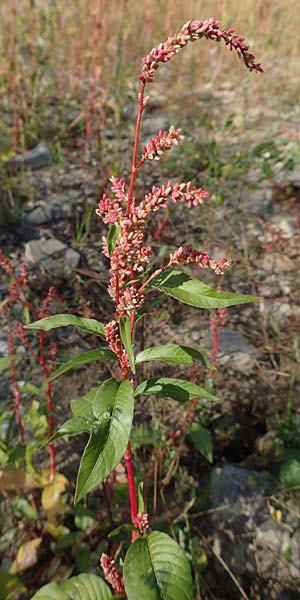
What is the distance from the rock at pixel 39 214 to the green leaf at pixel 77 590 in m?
2.27

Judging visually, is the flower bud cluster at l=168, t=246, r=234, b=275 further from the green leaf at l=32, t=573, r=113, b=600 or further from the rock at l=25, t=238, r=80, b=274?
the rock at l=25, t=238, r=80, b=274

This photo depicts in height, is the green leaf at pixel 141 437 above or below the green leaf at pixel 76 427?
below

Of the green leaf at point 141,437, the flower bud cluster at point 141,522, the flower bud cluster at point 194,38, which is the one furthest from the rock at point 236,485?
the flower bud cluster at point 194,38

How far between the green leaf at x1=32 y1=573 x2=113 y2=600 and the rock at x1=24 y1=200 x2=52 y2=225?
227cm

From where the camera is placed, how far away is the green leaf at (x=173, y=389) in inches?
41.1

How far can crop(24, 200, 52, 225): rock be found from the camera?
3.04m

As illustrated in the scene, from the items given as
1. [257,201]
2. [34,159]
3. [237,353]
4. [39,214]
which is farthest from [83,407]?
[34,159]

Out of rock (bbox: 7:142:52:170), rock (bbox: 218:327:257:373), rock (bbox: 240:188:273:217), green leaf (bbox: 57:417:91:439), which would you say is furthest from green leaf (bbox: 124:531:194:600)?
rock (bbox: 7:142:52:170)

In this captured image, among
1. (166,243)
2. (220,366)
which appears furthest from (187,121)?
(220,366)

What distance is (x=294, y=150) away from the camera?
3.22 meters

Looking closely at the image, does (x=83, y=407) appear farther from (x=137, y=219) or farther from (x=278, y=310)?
(x=278, y=310)

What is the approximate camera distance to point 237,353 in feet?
7.41

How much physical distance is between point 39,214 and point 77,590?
236cm

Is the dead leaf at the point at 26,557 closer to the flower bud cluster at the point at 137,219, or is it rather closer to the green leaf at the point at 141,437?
the green leaf at the point at 141,437
